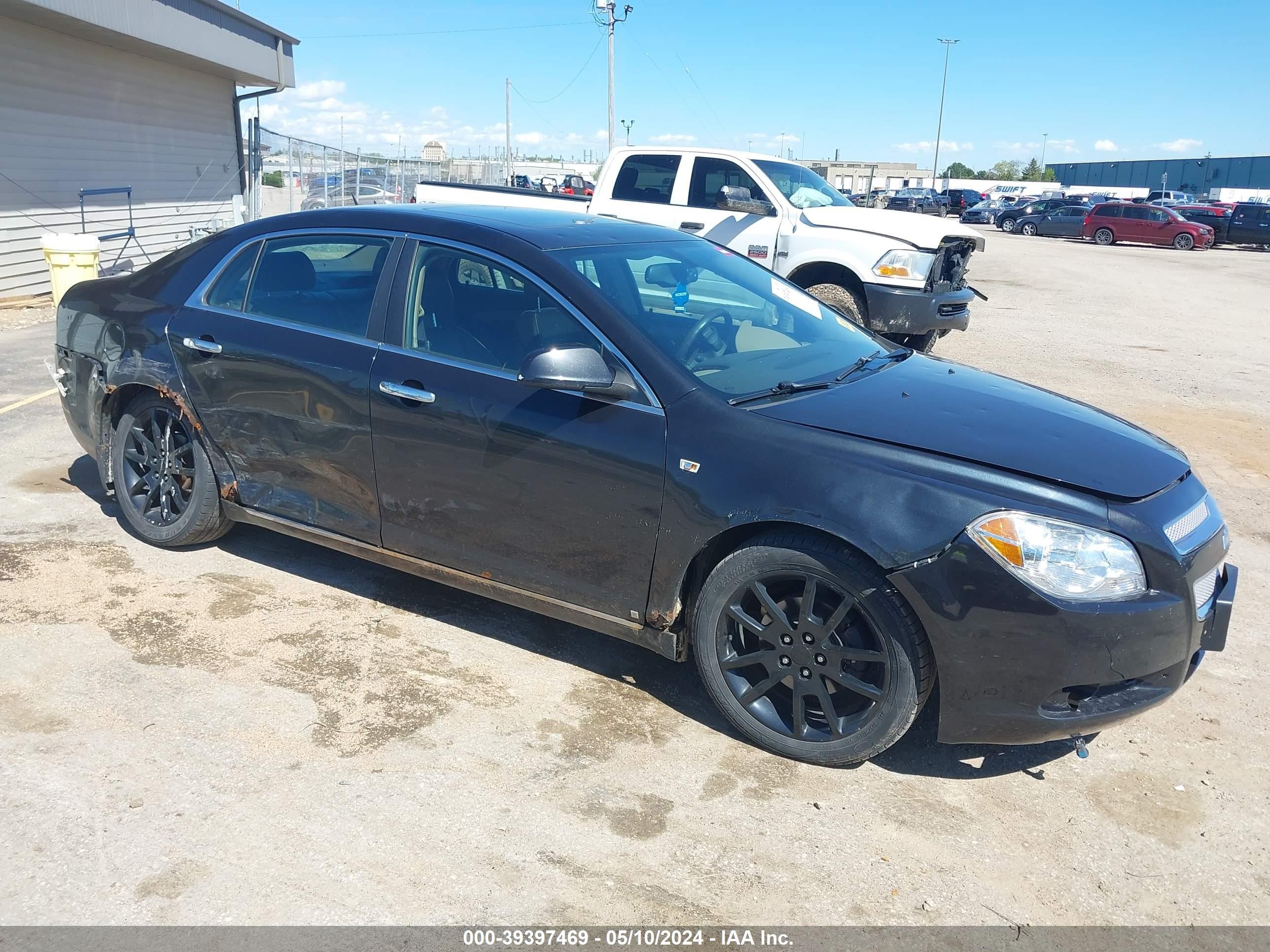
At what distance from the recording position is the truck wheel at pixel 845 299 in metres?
9.34

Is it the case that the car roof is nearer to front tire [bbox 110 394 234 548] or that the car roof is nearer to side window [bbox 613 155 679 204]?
front tire [bbox 110 394 234 548]

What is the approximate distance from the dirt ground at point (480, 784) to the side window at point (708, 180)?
6367 mm

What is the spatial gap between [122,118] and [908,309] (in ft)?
45.8

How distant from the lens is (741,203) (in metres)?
9.60

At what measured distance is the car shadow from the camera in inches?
137

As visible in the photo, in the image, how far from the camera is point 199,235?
18.6 m

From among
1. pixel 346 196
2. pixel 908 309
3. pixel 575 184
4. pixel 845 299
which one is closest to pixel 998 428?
pixel 908 309

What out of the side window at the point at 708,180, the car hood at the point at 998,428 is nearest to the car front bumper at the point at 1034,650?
the car hood at the point at 998,428

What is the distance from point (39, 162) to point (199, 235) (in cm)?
434

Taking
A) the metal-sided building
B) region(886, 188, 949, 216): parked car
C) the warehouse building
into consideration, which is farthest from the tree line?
the metal-sided building

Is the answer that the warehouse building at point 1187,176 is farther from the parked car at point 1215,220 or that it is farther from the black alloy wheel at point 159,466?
the black alloy wheel at point 159,466

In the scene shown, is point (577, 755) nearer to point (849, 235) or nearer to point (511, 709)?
point (511, 709)

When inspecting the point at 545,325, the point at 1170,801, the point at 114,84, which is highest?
the point at 114,84

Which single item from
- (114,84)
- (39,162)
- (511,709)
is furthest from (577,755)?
(114,84)
